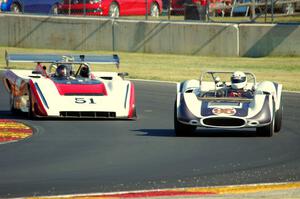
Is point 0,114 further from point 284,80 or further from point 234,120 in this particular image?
point 284,80

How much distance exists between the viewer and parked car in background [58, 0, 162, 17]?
38.9 metres

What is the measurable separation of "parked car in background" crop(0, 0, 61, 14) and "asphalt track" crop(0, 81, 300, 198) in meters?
20.8

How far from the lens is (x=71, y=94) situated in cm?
2002

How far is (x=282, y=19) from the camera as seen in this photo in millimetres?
36719

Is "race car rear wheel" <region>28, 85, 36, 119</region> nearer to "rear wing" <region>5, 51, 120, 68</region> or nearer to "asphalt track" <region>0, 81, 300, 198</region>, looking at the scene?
"asphalt track" <region>0, 81, 300, 198</region>

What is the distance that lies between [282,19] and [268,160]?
22359mm

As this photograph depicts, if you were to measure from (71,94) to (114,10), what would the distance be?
1949 centimetres

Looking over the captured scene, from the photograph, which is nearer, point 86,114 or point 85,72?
point 86,114

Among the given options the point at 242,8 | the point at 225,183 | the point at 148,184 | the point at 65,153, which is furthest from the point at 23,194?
the point at 242,8

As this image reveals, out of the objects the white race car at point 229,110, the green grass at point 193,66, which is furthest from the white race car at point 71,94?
the green grass at point 193,66

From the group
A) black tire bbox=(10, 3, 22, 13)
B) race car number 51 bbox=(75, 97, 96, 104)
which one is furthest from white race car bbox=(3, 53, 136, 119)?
black tire bbox=(10, 3, 22, 13)

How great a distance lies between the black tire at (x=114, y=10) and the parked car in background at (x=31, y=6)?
233 centimetres

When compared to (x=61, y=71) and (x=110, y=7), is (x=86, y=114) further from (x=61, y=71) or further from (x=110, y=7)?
(x=110, y=7)

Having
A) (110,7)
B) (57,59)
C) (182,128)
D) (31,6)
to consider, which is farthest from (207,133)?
(31,6)
